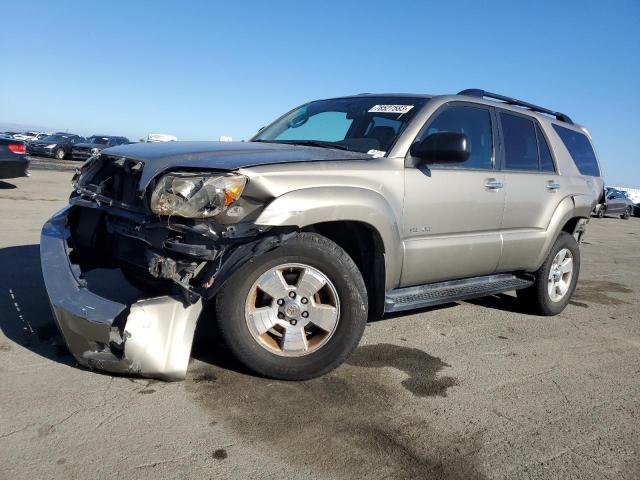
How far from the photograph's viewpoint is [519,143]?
16.0 ft

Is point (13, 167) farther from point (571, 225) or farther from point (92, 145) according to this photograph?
point (92, 145)

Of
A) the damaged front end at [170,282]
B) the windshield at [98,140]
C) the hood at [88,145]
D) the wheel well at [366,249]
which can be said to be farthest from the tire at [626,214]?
the damaged front end at [170,282]

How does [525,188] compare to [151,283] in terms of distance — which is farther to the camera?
[525,188]

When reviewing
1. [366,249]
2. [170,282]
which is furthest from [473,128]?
[170,282]

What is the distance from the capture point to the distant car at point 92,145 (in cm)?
2958

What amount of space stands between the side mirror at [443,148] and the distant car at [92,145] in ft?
90.0

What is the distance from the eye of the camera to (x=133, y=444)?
2.51 metres

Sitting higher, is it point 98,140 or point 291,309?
point 291,309

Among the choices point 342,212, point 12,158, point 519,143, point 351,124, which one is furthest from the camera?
point 12,158

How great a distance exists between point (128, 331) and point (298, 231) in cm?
107

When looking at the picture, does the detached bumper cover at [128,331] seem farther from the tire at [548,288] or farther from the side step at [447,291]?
the tire at [548,288]

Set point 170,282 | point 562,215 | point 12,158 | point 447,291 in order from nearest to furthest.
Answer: point 170,282
point 447,291
point 562,215
point 12,158

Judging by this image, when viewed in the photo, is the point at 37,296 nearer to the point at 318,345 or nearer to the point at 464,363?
the point at 318,345

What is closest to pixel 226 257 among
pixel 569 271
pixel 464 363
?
pixel 464 363
